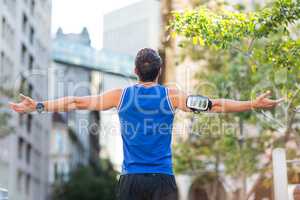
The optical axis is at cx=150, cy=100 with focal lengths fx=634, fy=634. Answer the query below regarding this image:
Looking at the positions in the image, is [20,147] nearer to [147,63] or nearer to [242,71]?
[242,71]

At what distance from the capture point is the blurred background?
1908 cm

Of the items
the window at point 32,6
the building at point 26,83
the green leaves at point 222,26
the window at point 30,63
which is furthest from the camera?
the window at point 32,6

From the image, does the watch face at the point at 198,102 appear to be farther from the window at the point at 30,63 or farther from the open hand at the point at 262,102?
the window at the point at 30,63

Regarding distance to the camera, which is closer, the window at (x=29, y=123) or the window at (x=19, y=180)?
the window at (x=19, y=180)

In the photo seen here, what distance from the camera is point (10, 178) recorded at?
42.2 m

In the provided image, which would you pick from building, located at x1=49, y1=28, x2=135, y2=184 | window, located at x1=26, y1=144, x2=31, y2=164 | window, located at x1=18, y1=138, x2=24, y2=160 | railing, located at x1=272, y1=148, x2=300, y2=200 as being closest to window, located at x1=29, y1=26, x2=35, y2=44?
building, located at x1=49, y1=28, x2=135, y2=184

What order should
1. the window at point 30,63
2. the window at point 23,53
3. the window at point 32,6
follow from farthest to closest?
1. the window at point 32,6
2. the window at point 30,63
3. the window at point 23,53

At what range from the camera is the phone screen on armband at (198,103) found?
4.32 m

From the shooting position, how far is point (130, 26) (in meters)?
70.4

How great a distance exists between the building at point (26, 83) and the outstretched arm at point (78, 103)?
2975 cm

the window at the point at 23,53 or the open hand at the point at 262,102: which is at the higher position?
the window at the point at 23,53

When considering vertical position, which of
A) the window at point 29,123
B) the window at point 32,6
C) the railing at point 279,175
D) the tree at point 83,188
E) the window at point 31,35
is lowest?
the tree at point 83,188

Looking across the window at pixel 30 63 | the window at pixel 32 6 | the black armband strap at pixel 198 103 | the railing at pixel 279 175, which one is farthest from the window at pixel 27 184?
the black armband strap at pixel 198 103

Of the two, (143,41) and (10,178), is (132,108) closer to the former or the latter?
(10,178)
